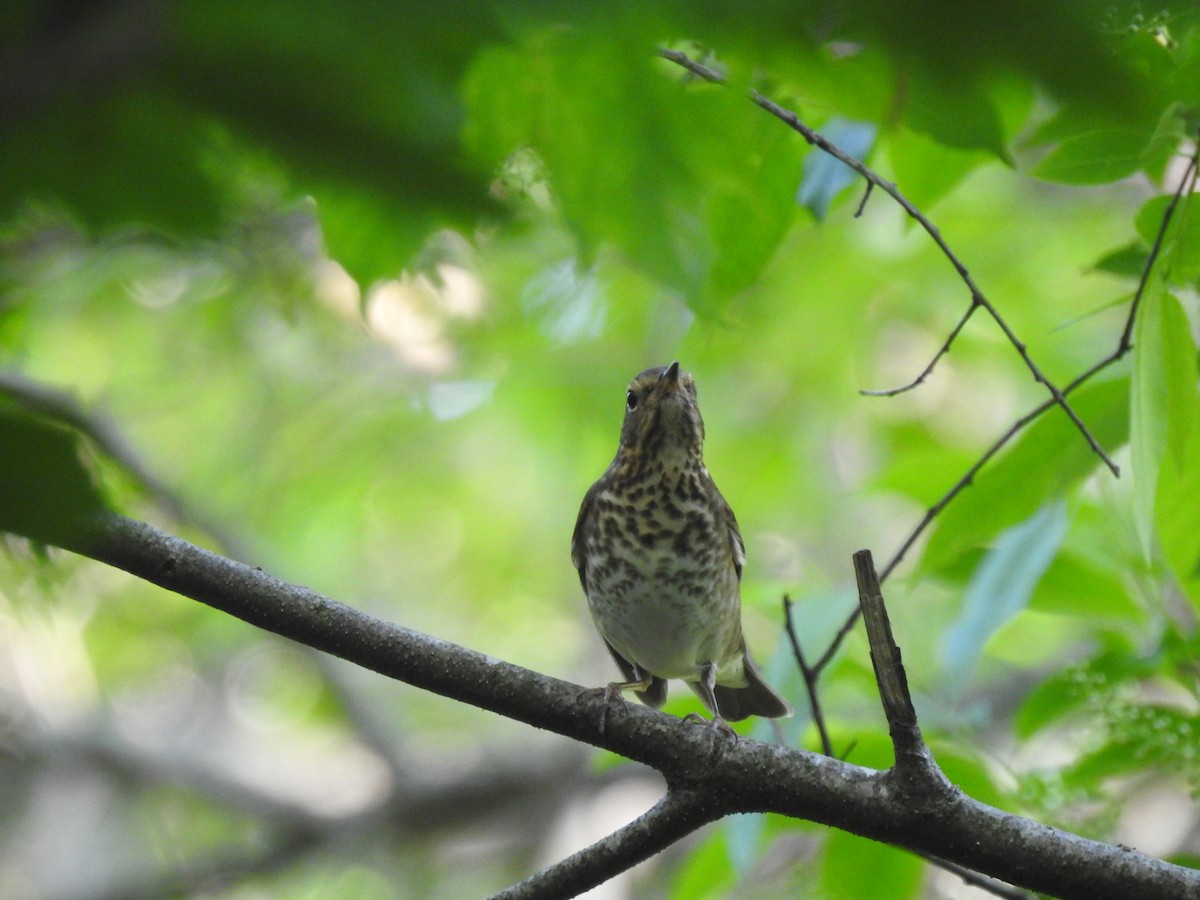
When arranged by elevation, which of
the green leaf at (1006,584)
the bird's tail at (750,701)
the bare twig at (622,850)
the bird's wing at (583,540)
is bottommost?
the bare twig at (622,850)

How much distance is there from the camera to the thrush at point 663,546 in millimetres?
3869

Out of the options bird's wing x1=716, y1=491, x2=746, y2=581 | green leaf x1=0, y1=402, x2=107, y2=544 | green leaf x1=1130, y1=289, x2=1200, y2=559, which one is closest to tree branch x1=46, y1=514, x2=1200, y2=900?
green leaf x1=1130, y1=289, x2=1200, y2=559

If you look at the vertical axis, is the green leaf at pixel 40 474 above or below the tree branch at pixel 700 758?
below

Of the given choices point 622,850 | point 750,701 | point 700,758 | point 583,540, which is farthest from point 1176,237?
point 750,701

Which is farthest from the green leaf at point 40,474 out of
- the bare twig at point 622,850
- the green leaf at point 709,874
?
the green leaf at point 709,874

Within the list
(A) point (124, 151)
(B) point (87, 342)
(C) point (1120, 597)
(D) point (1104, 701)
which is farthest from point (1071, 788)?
(B) point (87, 342)

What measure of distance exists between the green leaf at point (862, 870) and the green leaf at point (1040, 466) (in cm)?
79

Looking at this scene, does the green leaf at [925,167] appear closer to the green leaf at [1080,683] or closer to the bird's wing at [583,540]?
the green leaf at [1080,683]

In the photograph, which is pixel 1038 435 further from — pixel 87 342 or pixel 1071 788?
pixel 87 342

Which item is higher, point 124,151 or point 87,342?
point 87,342

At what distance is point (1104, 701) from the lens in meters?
2.76

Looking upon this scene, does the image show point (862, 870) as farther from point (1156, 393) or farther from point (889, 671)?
point (1156, 393)

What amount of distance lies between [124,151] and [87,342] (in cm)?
748

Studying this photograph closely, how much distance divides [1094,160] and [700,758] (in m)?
1.40
